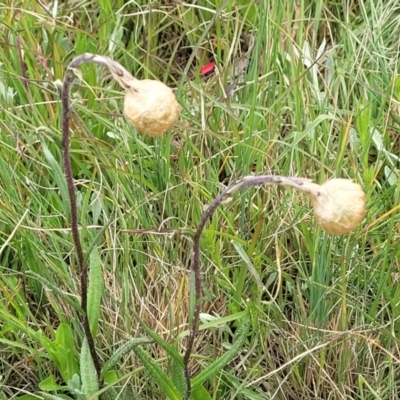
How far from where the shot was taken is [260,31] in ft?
4.65

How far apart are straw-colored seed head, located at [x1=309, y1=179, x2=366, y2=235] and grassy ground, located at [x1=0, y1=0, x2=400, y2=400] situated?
13.0 inches

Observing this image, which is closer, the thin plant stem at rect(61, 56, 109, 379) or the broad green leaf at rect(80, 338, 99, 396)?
the thin plant stem at rect(61, 56, 109, 379)

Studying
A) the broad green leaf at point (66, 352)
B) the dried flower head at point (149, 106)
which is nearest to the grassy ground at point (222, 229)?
the broad green leaf at point (66, 352)

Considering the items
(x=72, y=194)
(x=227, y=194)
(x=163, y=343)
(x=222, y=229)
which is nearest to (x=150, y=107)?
(x=227, y=194)

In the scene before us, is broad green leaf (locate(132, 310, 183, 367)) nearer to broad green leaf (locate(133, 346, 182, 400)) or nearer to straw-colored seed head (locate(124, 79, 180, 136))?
broad green leaf (locate(133, 346, 182, 400))

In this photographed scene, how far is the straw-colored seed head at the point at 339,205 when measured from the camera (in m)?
0.73

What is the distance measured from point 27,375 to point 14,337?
0.07m

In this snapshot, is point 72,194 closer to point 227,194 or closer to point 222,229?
point 227,194

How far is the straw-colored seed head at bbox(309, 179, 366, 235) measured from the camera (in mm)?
734

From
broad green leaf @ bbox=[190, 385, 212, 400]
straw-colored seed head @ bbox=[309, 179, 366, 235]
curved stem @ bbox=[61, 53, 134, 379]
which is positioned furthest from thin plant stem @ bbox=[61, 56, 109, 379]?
straw-colored seed head @ bbox=[309, 179, 366, 235]

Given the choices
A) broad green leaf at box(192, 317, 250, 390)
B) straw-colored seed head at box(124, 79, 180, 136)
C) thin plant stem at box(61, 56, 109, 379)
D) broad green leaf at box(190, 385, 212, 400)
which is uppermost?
straw-colored seed head at box(124, 79, 180, 136)

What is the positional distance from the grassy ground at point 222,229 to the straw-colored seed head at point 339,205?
0.33 meters

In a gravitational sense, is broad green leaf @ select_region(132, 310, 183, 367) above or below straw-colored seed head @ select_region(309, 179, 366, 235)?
below

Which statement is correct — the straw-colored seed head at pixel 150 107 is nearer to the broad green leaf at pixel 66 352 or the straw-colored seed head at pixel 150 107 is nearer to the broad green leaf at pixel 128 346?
the broad green leaf at pixel 128 346
